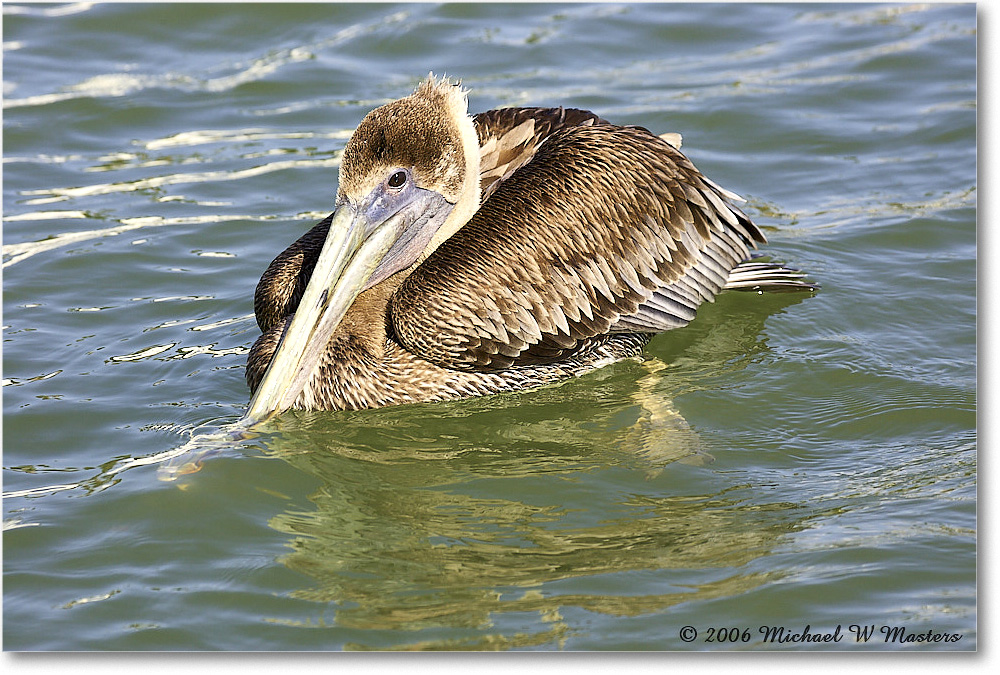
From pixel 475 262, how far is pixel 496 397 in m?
0.74

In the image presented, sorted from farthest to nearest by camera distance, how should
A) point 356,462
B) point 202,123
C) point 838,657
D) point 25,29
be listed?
point 25,29 → point 202,123 → point 356,462 → point 838,657

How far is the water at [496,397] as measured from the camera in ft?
15.5

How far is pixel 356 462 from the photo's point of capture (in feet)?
18.8

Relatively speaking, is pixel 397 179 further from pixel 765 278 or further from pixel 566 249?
pixel 765 278

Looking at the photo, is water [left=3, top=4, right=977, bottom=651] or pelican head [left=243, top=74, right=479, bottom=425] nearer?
water [left=3, top=4, right=977, bottom=651]

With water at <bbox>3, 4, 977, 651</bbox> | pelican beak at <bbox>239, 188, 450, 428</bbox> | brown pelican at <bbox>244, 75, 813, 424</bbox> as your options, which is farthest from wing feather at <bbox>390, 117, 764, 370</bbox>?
water at <bbox>3, 4, 977, 651</bbox>

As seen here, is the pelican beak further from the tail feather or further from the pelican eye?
the tail feather

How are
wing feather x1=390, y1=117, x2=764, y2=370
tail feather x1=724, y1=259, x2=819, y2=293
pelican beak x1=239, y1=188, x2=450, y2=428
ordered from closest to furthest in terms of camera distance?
1. pelican beak x1=239, y1=188, x2=450, y2=428
2. wing feather x1=390, y1=117, x2=764, y2=370
3. tail feather x1=724, y1=259, x2=819, y2=293

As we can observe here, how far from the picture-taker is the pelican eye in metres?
5.80

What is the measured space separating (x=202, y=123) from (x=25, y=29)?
99.7 inches

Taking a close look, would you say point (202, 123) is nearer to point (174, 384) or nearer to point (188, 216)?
point (188, 216)

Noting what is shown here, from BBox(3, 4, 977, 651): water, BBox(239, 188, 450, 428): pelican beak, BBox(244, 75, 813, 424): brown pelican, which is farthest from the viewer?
BBox(244, 75, 813, 424): brown pelican

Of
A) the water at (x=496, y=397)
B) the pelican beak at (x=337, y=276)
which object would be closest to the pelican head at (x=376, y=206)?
the pelican beak at (x=337, y=276)

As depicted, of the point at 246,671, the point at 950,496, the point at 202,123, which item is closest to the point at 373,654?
the point at 246,671
